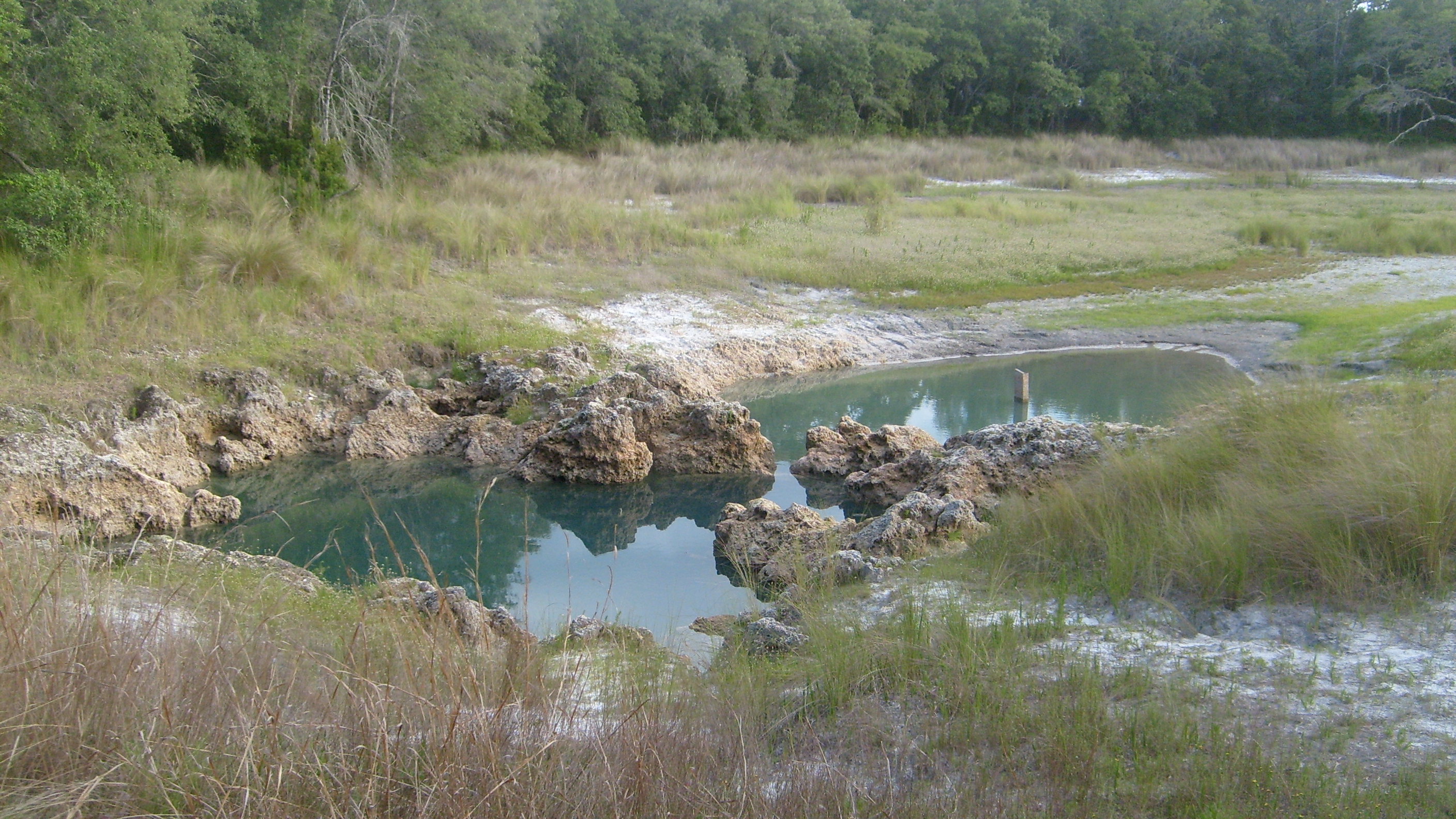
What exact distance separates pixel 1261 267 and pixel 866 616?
1654 cm

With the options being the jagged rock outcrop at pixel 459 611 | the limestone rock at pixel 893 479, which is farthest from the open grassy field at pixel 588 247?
the jagged rock outcrop at pixel 459 611

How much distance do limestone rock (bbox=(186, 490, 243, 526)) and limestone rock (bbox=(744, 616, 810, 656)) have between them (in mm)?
5439

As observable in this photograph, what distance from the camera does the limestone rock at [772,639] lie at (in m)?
4.93

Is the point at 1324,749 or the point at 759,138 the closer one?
the point at 1324,749

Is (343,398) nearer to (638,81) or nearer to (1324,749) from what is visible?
(1324,749)

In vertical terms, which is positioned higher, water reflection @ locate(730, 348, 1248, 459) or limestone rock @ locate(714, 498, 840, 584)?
limestone rock @ locate(714, 498, 840, 584)

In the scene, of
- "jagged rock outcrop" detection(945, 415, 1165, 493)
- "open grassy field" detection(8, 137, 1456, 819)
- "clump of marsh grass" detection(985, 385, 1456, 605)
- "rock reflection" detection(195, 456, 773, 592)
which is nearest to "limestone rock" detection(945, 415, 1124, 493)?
"jagged rock outcrop" detection(945, 415, 1165, 493)

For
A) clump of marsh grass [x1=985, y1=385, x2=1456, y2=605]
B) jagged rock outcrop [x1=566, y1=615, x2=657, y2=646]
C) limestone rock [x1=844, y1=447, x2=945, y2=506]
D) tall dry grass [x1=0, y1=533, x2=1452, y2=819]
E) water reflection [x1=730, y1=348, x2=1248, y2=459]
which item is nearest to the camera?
tall dry grass [x1=0, y1=533, x2=1452, y2=819]

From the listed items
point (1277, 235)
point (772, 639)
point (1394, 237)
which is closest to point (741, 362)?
point (772, 639)

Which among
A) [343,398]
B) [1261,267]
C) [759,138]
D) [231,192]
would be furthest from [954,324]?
[759,138]

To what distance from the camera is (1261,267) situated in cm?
Answer: 1902

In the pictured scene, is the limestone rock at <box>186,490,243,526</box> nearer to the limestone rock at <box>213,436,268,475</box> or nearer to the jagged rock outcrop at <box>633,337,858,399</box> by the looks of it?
the limestone rock at <box>213,436,268,475</box>

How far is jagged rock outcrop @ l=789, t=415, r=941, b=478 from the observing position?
10.0 metres

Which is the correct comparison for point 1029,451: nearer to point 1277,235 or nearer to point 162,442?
point 162,442
